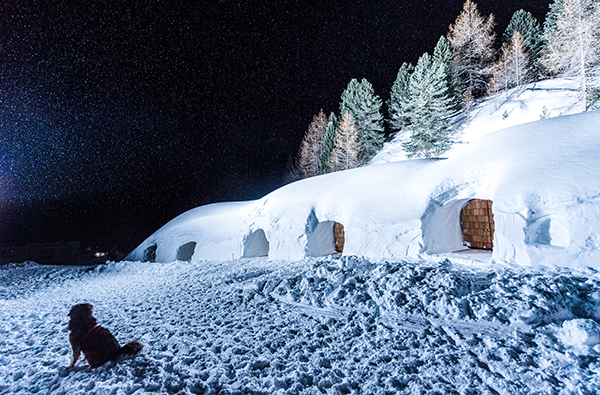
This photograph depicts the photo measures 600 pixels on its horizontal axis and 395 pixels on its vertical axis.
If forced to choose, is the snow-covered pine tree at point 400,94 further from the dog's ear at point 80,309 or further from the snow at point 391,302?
the dog's ear at point 80,309

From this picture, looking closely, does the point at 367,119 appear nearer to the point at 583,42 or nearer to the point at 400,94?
the point at 400,94

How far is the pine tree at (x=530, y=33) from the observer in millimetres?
30400

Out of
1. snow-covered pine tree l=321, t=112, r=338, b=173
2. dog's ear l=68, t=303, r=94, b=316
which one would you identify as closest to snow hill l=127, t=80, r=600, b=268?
dog's ear l=68, t=303, r=94, b=316

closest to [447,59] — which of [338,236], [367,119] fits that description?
[367,119]

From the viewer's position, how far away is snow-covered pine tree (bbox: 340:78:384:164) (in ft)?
103

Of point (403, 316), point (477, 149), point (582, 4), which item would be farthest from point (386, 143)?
point (403, 316)

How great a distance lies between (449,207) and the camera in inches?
379

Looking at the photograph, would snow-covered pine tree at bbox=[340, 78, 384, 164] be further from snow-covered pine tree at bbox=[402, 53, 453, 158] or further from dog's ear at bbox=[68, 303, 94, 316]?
dog's ear at bbox=[68, 303, 94, 316]

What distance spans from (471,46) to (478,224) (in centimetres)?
3213

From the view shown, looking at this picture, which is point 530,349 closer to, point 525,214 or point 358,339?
point 358,339

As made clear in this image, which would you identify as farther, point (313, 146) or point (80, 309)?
point (313, 146)

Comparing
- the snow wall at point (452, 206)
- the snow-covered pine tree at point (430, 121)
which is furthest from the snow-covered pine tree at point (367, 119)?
the snow wall at point (452, 206)

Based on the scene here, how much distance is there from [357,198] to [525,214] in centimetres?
558

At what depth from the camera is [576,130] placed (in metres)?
Result: 8.20
